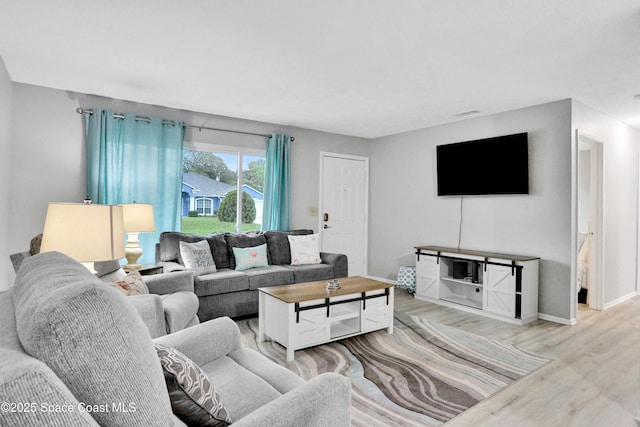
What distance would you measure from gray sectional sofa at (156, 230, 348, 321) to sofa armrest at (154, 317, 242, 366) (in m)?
1.99

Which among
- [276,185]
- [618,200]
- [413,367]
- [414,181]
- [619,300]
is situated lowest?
[413,367]

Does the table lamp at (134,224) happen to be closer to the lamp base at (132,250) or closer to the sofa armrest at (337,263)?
the lamp base at (132,250)

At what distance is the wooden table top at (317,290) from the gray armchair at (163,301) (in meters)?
0.69

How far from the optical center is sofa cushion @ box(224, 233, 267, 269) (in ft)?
→ 15.1

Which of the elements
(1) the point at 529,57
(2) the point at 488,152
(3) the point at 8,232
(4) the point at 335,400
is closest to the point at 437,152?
(2) the point at 488,152

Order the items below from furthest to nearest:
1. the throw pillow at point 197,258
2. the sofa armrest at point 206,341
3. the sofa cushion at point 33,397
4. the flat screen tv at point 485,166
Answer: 1. the flat screen tv at point 485,166
2. the throw pillow at point 197,258
3. the sofa armrest at point 206,341
4. the sofa cushion at point 33,397

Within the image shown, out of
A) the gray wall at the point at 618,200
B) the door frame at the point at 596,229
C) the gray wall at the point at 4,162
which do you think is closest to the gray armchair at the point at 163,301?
the gray wall at the point at 4,162

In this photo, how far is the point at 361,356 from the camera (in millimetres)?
3119

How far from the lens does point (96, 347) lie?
764mm

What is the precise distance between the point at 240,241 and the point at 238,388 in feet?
10.5

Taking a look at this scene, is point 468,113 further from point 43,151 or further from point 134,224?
point 43,151

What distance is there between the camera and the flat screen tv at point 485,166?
4.43 metres

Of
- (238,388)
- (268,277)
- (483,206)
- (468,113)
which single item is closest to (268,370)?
(238,388)

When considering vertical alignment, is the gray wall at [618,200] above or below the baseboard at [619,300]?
above
